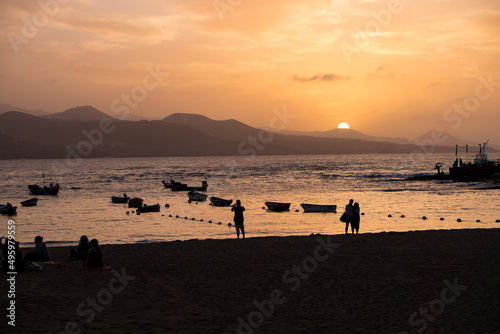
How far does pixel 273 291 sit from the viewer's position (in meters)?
13.9

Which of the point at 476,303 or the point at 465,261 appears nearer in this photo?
the point at 476,303

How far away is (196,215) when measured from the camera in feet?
162

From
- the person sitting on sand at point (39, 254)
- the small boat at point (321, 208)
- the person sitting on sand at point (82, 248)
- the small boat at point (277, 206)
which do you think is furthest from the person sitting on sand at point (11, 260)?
the small boat at point (277, 206)

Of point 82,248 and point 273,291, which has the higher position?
point 82,248

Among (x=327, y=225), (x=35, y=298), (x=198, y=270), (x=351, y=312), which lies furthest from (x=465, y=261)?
(x=327, y=225)

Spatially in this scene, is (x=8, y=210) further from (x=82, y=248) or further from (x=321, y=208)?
(x=82, y=248)

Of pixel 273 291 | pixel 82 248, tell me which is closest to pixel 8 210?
pixel 82 248

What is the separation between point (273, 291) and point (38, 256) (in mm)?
9095

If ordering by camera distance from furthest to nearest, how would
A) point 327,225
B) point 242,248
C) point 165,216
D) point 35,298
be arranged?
point 165,216 → point 327,225 → point 242,248 → point 35,298

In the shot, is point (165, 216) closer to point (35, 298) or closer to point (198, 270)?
→ point (198, 270)

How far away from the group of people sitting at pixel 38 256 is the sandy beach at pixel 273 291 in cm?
37

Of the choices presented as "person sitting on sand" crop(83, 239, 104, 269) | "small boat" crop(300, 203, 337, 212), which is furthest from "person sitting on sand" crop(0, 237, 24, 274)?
"small boat" crop(300, 203, 337, 212)

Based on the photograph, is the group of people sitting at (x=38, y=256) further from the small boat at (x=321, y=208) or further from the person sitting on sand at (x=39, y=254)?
the small boat at (x=321, y=208)

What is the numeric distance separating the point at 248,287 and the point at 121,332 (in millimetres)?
4774
